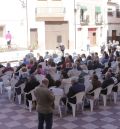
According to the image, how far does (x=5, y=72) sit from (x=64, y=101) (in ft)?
14.9

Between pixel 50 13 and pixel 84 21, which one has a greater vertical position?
→ pixel 50 13

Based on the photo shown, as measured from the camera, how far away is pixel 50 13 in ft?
107

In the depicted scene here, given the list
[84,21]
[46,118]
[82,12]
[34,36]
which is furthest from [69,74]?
[82,12]

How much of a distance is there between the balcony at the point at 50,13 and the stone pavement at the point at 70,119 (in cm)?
2121

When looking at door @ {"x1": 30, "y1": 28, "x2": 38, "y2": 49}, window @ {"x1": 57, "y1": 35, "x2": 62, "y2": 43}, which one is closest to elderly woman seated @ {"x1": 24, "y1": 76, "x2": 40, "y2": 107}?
door @ {"x1": 30, "y1": 28, "x2": 38, "y2": 49}

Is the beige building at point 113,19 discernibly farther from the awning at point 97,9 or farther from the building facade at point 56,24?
the awning at point 97,9

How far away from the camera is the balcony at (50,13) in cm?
3198

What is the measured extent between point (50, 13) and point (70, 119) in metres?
23.3

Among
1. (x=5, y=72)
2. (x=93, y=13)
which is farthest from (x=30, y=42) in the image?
(x=5, y=72)

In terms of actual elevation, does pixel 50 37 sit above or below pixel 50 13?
Answer: below

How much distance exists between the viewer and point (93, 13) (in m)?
37.1

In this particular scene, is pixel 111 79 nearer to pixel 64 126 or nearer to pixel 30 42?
pixel 64 126

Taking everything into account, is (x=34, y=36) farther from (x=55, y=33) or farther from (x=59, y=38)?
(x=59, y=38)

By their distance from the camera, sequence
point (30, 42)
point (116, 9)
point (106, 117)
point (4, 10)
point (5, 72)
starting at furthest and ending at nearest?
point (116, 9) < point (30, 42) < point (4, 10) < point (5, 72) < point (106, 117)
